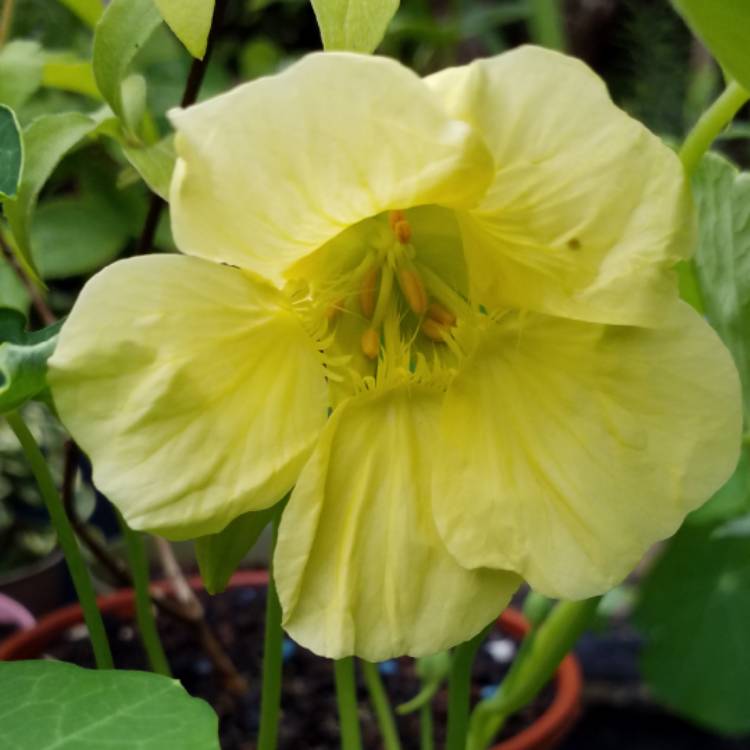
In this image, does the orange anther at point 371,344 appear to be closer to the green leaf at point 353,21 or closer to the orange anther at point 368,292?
the orange anther at point 368,292

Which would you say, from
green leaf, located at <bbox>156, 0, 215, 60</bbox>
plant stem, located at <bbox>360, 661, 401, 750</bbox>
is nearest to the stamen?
green leaf, located at <bbox>156, 0, 215, 60</bbox>

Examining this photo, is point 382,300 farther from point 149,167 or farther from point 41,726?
point 41,726

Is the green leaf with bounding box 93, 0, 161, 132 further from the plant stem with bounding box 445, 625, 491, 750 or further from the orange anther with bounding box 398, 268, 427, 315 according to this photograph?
the plant stem with bounding box 445, 625, 491, 750

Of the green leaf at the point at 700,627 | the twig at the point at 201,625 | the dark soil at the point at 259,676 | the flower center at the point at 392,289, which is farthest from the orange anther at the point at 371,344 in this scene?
the green leaf at the point at 700,627

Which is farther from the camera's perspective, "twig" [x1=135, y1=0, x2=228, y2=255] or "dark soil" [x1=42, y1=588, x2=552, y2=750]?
"dark soil" [x1=42, y1=588, x2=552, y2=750]

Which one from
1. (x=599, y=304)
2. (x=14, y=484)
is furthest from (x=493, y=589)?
(x=14, y=484)

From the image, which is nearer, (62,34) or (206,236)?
(206,236)

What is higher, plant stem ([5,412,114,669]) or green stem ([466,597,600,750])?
plant stem ([5,412,114,669])
